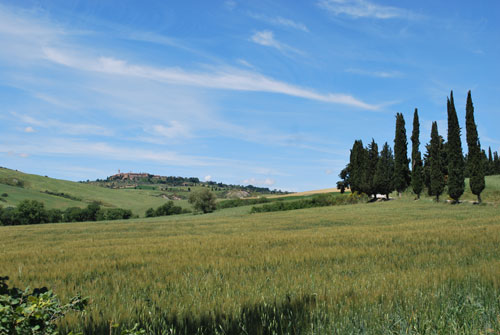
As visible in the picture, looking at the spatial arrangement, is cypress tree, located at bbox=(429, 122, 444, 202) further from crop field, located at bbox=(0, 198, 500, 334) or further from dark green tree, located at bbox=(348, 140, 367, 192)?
crop field, located at bbox=(0, 198, 500, 334)

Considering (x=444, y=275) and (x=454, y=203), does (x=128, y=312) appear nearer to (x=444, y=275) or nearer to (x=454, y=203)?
(x=444, y=275)

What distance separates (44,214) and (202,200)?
40.7m

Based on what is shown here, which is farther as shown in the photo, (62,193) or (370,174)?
(62,193)

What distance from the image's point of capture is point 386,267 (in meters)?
7.06

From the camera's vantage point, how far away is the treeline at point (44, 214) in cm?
7962

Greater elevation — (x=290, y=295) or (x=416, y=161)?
(x=416, y=161)

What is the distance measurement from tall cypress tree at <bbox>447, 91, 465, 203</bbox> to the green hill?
77859 mm

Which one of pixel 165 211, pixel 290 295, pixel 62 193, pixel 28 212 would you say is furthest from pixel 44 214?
pixel 290 295

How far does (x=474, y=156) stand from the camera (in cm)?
4381

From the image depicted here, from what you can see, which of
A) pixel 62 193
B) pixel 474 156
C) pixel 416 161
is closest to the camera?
pixel 474 156

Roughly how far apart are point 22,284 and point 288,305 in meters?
5.61

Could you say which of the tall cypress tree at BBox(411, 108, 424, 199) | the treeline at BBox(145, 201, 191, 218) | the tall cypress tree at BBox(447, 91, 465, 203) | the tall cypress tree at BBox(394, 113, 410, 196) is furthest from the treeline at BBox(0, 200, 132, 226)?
the tall cypress tree at BBox(447, 91, 465, 203)

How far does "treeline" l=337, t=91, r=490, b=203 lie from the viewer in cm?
4462

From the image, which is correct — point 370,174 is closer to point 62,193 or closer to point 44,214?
point 44,214
